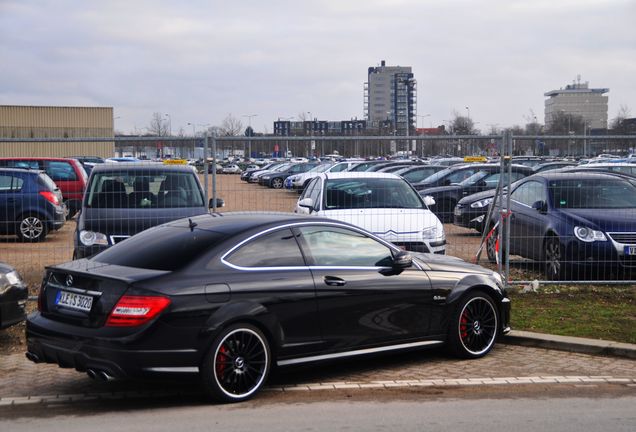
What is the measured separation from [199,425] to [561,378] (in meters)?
3.52

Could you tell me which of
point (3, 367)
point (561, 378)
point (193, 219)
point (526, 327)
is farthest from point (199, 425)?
point (526, 327)

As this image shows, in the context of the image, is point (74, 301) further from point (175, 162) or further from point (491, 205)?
point (491, 205)

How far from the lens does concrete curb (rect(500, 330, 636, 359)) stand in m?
8.50

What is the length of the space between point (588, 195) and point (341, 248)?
6454 millimetres

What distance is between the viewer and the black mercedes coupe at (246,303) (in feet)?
20.7

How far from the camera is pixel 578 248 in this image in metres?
12.0

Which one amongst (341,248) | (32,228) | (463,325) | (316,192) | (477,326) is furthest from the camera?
(32,228)

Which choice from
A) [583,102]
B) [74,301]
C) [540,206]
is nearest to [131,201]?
[74,301]

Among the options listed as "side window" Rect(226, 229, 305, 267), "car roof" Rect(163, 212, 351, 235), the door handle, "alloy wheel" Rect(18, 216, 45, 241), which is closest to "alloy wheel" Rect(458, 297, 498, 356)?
the door handle

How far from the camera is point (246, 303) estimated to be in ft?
21.9

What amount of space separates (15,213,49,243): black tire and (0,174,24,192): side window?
0.68m

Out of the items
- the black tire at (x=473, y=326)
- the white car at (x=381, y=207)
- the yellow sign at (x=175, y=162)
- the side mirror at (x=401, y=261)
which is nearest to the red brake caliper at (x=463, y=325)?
the black tire at (x=473, y=326)

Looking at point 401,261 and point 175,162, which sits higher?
point 175,162

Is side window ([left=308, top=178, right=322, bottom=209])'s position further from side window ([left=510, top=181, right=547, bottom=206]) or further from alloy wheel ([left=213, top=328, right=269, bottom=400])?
alloy wheel ([left=213, top=328, right=269, bottom=400])
